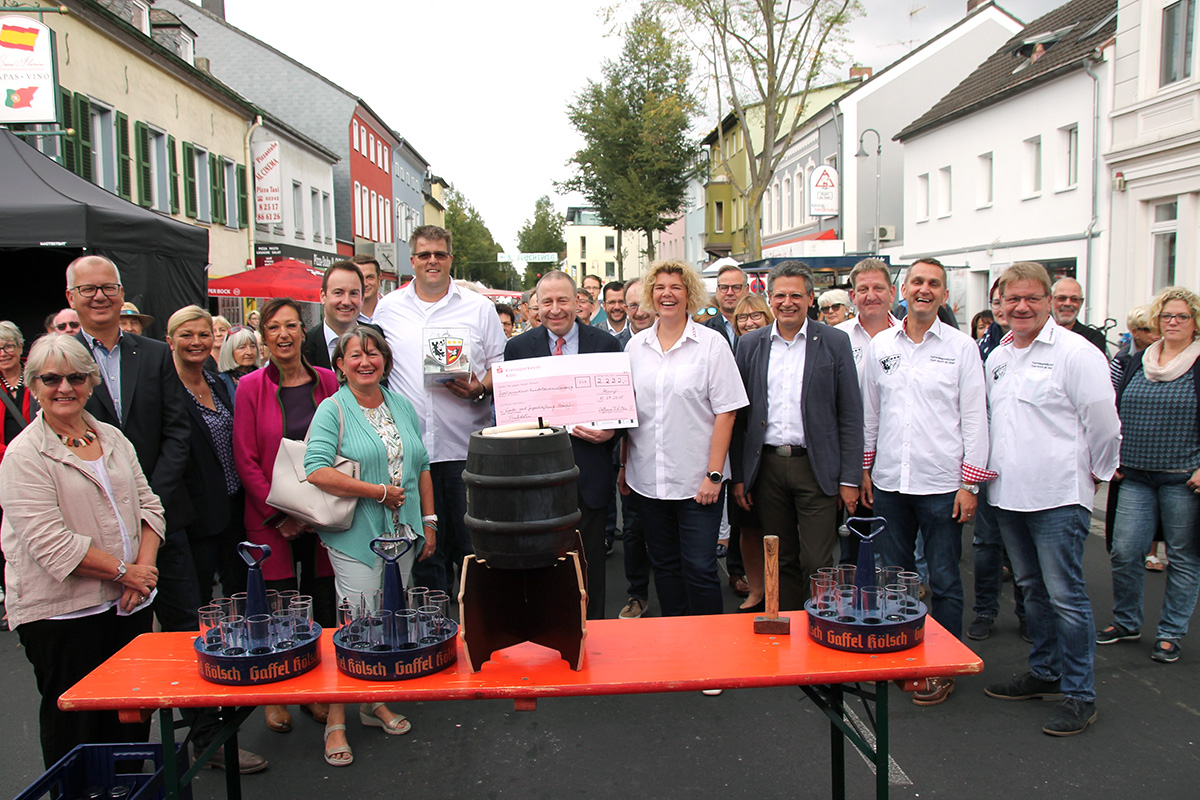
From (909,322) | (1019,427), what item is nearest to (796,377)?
(909,322)

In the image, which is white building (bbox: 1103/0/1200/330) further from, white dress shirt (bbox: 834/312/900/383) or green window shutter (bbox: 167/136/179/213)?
green window shutter (bbox: 167/136/179/213)

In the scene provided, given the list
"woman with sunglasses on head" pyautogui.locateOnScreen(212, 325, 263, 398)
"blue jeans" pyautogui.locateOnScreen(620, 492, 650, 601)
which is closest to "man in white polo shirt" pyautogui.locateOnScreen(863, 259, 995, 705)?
"blue jeans" pyautogui.locateOnScreen(620, 492, 650, 601)

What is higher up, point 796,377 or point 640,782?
point 796,377

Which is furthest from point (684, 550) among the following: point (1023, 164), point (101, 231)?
point (1023, 164)

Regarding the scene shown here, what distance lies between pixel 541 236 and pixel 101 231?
278 feet

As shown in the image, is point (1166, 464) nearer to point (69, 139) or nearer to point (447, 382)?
point (447, 382)

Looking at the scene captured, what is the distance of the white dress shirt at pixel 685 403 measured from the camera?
4.48m

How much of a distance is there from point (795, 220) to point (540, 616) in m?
34.5

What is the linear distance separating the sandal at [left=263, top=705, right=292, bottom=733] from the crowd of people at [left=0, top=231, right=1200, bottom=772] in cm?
1

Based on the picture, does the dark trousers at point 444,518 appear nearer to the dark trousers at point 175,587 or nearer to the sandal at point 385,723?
the sandal at point 385,723

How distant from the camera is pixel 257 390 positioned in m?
4.30

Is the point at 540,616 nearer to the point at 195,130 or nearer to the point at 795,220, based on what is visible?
the point at 195,130

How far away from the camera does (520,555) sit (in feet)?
9.21

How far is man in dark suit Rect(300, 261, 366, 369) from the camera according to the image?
197 inches
